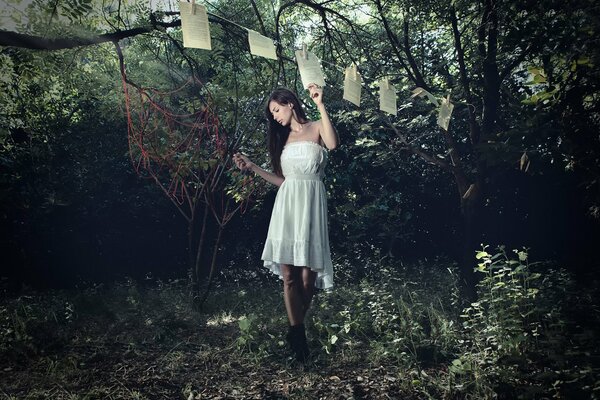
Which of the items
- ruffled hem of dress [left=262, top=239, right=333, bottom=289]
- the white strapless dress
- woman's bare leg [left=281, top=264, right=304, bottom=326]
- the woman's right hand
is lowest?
woman's bare leg [left=281, top=264, right=304, bottom=326]

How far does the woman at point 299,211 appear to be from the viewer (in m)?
3.42

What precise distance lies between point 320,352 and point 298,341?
0.37 metres

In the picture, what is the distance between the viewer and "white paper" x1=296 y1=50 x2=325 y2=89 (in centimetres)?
332

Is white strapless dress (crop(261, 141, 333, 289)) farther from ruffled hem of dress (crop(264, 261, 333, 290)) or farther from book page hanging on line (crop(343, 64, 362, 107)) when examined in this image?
book page hanging on line (crop(343, 64, 362, 107))

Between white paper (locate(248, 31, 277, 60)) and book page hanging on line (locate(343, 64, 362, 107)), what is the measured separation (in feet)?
1.71

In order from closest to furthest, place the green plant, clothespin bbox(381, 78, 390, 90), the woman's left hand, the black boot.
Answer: the green plant < the woman's left hand < the black boot < clothespin bbox(381, 78, 390, 90)

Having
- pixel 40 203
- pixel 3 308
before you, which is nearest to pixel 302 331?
pixel 3 308

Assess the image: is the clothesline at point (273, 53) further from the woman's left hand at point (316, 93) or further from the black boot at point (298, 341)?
the black boot at point (298, 341)

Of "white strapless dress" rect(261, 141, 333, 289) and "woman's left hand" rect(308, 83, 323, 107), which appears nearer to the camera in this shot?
"woman's left hand" rect(308, 83, 323, 107)

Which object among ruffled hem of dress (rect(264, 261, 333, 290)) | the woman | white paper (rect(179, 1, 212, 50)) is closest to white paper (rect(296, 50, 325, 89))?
the woman

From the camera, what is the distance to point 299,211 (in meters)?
3.44

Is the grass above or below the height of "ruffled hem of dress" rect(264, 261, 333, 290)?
below

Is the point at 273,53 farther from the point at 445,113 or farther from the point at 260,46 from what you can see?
the point at 445,113

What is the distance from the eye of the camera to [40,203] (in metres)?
6.16
